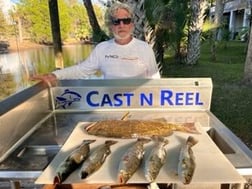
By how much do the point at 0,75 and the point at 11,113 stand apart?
9.96 metres

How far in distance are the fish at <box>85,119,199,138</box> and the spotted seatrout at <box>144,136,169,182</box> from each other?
0.20 m

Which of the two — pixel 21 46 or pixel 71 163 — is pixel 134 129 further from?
pixel 21 46

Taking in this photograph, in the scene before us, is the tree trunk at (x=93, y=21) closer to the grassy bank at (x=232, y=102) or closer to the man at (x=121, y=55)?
the grassy bank at (x=232, y=102)

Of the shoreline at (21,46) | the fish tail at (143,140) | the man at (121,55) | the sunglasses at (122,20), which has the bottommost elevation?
the shoreline at (21,46)

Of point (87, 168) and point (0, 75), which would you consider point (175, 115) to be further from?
point (0, 75)

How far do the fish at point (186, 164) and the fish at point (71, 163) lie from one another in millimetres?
452

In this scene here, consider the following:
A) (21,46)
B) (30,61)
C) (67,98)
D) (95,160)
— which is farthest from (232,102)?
(21,46)

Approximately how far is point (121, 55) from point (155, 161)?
148cm

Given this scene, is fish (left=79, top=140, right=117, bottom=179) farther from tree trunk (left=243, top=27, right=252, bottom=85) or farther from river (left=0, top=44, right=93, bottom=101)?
river (left=0, top=44, right=93, bottom=101)

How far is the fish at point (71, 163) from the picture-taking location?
3.92 ft

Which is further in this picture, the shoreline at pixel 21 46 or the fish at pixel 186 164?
the shoreline at pixel 21 46

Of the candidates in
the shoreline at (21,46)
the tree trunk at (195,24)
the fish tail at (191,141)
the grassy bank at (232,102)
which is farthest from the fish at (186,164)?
the tree trunk at (195,24)

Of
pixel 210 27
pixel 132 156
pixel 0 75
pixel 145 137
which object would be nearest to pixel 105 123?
pixel 145 137

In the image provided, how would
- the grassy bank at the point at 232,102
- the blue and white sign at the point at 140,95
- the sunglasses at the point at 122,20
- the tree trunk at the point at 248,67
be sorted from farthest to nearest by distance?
the tree trunk at the point at 248,67 → the grassy bank at the point at 232,102 → the sunglasses at the point at 122,20 → the blue and white sign at the point at 140,95
